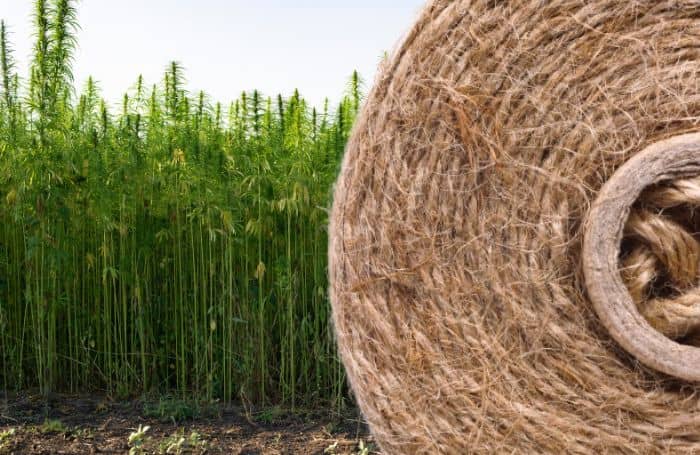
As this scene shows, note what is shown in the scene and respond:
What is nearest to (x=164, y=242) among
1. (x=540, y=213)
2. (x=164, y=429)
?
(x=164, y=429)

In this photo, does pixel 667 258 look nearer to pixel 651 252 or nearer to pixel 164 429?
pixel 651 252

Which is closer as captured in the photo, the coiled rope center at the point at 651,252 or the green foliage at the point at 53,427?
the coiled rope center at the point at 651,252

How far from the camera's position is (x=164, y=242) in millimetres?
4773

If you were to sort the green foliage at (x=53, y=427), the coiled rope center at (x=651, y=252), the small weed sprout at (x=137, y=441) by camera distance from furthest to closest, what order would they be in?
the green foliage at (x=53, y=427)
the small weed sprout at (x=137, y=441)
the coiled rope center at (x=651, y=252)

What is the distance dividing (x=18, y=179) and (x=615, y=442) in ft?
12.5

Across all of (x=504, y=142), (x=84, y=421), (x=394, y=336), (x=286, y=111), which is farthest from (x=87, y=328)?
(x=504, y=142)

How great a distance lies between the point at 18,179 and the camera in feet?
14.6

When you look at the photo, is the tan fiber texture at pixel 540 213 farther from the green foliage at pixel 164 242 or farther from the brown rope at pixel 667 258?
the green foliage at pixel 164 242

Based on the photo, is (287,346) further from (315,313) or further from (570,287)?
(570,287)

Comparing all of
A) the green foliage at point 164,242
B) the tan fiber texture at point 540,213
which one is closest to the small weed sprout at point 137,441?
the green foliage at point 164,242

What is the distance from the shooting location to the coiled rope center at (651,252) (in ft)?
5.99

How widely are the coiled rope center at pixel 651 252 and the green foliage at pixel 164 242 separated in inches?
86.9

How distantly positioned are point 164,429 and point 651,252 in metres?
2.82

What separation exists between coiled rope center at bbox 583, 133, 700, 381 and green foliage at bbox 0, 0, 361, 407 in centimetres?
221
